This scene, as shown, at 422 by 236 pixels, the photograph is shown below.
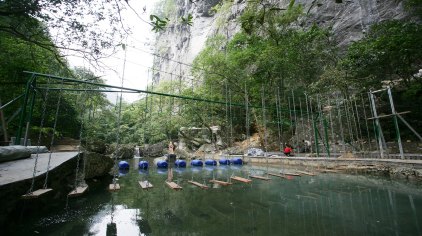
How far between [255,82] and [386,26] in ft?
33.5

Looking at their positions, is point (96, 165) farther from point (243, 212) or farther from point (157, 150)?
point (157, 150)

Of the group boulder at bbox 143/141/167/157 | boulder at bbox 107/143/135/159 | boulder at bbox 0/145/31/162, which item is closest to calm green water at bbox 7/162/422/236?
boulder at bbox 0/145/31/162

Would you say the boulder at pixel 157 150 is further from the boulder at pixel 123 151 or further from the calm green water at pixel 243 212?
the calm green water at pixel 243 212

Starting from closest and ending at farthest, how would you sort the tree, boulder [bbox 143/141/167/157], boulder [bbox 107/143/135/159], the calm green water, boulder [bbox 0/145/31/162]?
the calm green water < boulder [bbox 0/145/31/162] < the tree < boulder [bbox 107/143/135/159] < boulder [bbox 143/141/167/157]

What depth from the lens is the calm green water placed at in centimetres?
366

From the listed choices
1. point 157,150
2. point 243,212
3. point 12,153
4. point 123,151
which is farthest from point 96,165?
point 157,150

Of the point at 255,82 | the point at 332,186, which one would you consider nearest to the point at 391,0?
the point at 255,82

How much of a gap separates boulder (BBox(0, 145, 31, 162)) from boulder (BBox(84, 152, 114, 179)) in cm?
222

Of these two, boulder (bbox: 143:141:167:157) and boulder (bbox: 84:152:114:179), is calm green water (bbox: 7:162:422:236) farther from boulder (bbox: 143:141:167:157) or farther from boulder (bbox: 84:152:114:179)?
boulder (bbox: 143:141:167:157)

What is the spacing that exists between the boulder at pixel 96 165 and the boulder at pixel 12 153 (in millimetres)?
2225

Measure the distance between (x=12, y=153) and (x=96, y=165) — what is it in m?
3.56

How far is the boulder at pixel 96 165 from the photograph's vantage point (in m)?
8.12

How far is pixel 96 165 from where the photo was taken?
8.59 m

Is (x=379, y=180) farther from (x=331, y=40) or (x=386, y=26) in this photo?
(x=331, y=40)
